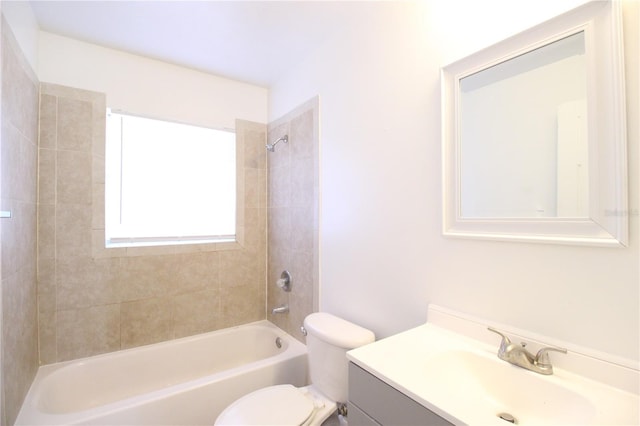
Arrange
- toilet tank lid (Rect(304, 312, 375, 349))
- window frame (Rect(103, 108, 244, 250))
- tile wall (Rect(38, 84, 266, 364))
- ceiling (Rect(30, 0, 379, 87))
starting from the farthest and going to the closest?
window frame (Rect(103, 108, 244, 250)) < tile wall (Rect(38, 84, 266, 364)) < ceiling (Rect(30, 0, 379, 87)) < toilet tank lid (Rect(304, 312, 375, 349))

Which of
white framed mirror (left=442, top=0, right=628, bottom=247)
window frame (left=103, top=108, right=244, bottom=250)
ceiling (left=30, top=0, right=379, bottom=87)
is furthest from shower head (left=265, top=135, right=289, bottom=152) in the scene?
white framed mirror (left=442, top=0, right=628, bottom=247)

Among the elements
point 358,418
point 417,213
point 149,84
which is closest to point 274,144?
point 149,84

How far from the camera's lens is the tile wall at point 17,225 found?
1199mm

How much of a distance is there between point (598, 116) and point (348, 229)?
1110 millimetres

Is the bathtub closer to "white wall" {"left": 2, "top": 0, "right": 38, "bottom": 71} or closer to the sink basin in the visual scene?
the sink basin

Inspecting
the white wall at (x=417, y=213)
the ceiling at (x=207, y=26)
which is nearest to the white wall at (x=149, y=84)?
the ceiling at (x=207, y=26)

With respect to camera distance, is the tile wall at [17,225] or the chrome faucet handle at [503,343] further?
the tile wall at [17,225]

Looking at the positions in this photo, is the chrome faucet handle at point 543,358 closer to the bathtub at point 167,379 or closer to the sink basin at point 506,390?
the sink basin at point 506,390

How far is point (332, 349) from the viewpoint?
1382mm

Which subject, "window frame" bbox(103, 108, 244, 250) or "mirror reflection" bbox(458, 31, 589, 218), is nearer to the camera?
"mirror reflection" bbox(458, 31, 589, 218)

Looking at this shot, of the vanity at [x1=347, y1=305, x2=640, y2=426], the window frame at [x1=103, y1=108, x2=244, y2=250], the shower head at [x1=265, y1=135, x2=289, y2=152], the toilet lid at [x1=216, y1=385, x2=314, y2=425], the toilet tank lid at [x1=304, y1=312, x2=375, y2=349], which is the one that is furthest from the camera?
the shower head at [x1=265, y1=135, x2=289, y2=152]

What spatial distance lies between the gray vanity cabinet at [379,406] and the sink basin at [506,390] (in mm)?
93

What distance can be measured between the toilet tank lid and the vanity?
318 mm

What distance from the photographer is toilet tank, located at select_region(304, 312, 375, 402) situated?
134 centimetres
